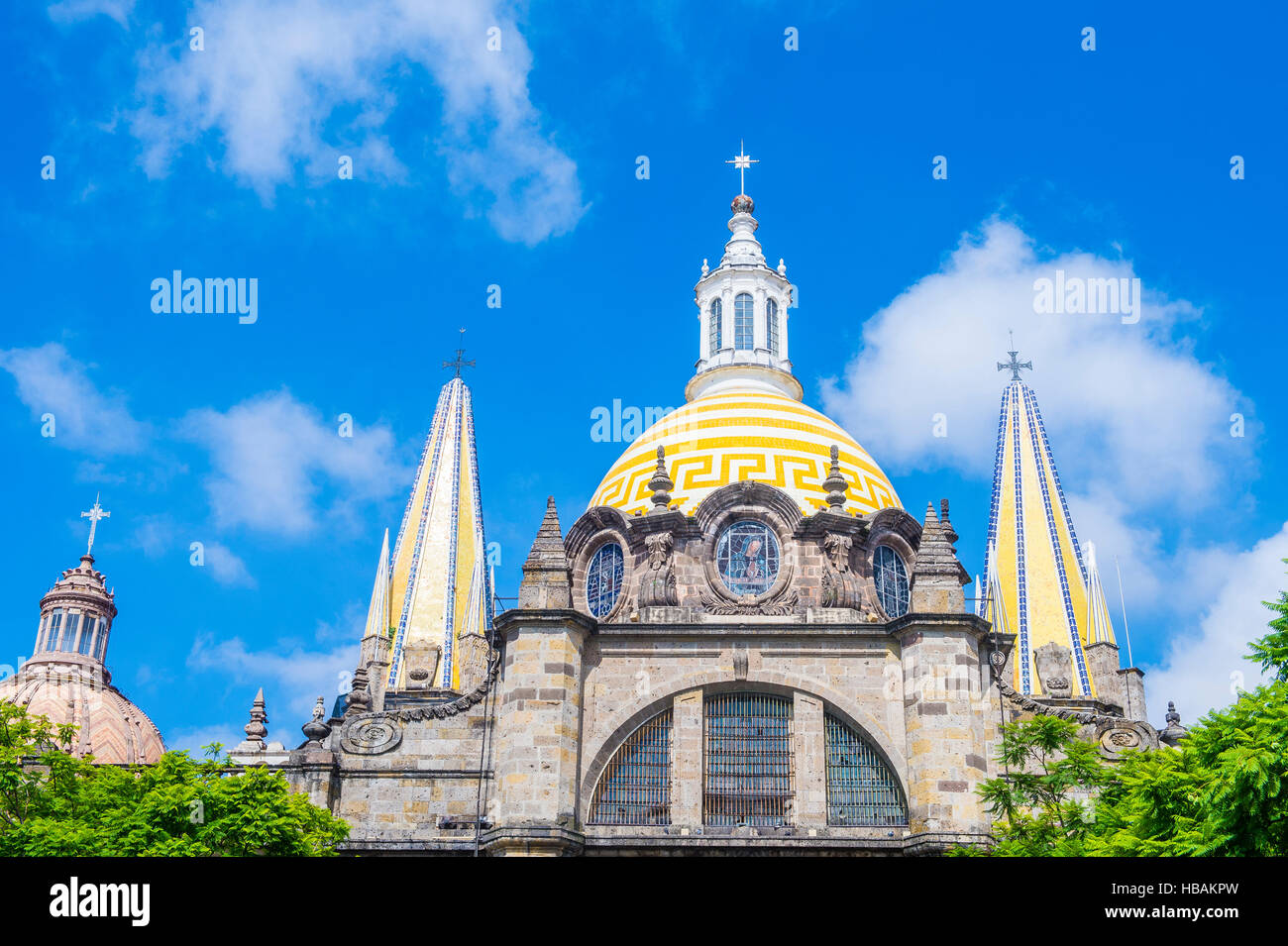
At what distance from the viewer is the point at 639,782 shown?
3494 centimetres

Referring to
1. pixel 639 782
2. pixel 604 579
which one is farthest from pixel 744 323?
pixel 639 782

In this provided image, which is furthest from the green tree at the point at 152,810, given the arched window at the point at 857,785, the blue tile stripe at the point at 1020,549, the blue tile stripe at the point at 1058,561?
the blue tile stripe at the point at 1058,561

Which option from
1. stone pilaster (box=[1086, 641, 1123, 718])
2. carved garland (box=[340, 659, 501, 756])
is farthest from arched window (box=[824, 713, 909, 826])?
stone pilaster (box=[1086, 641, 1123, 718])

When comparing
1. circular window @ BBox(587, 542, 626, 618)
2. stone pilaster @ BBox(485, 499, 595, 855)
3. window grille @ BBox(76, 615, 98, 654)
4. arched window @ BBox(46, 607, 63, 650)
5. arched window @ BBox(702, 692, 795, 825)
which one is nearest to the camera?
stone pilaster @ BBox(485, 499, 595, 855)

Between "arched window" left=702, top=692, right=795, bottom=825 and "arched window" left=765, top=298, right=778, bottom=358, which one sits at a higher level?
"arched window" left=765, top=298, right=778, bottom=358

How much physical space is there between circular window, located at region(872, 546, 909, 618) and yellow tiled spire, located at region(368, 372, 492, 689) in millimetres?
13173

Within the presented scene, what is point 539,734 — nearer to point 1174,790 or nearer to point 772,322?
point 1174,790

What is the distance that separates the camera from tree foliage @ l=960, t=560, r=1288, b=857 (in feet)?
64.3

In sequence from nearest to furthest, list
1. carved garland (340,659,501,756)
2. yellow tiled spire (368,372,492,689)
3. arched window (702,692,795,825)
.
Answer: arched window (702,692,795,825) → carved garland (340,659,501,756) → yellow tiled spire (368,372,492,689)

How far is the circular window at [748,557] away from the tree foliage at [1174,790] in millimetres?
8122

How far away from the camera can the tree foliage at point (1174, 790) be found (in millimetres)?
19609

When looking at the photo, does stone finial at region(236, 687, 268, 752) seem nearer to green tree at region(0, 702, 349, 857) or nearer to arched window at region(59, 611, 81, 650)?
green tree at region(0, 702, 349, 857)
